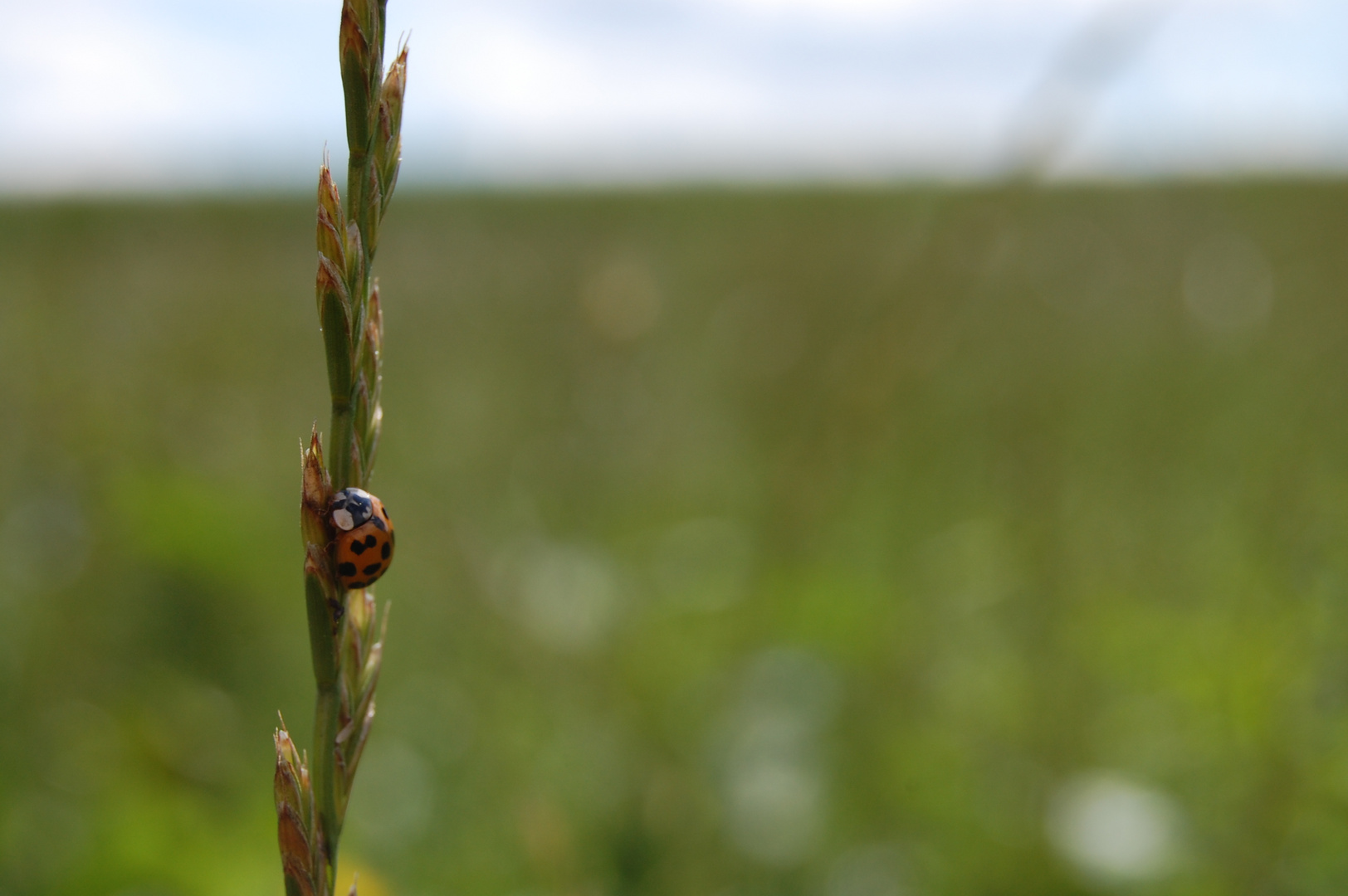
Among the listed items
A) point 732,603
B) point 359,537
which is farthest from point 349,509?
point 732,603

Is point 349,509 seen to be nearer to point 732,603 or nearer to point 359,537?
point 359,537

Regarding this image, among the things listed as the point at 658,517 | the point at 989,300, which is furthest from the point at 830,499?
the point at 989,300

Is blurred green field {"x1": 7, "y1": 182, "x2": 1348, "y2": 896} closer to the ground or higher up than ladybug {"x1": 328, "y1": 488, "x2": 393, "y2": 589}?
closer to the ground

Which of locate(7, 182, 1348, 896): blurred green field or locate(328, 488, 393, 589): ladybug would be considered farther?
locate(7, 182, 1348, 896): blurred green field

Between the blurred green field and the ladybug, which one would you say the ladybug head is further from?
the blurred green field

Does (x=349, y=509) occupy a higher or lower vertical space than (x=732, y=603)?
higher

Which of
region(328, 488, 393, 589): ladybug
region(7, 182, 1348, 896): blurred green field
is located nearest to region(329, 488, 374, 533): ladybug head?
region(328, 488, 393, 589): ladybug
